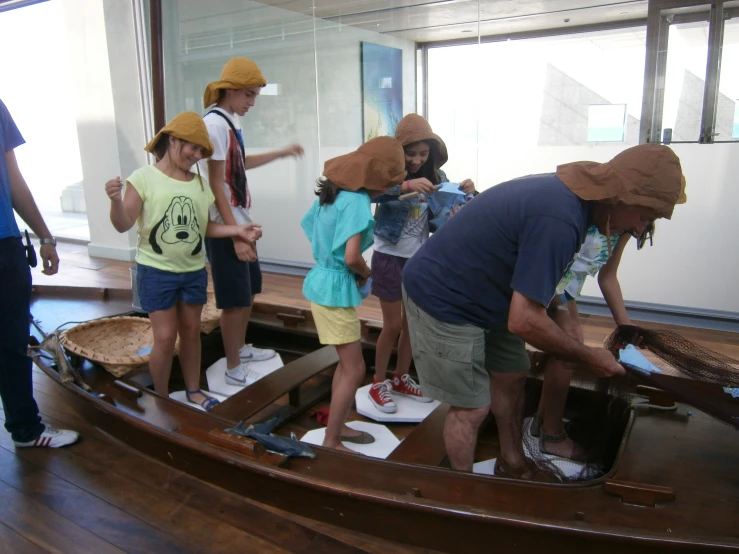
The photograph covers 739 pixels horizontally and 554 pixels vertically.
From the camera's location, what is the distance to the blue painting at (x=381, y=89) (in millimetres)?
4625

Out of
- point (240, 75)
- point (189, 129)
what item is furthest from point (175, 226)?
point (240, 75)

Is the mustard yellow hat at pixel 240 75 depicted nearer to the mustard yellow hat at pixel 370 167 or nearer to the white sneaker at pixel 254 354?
the mustard yellow hat at pixel 370 167

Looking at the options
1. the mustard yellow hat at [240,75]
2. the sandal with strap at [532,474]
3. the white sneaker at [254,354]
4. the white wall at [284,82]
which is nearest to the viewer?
the sandal with strap at [532,474]

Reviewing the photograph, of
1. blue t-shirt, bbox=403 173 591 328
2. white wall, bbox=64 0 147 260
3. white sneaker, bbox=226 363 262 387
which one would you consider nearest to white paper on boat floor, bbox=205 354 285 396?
white sneaker, bbox=226 363 262 387

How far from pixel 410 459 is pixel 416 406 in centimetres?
74

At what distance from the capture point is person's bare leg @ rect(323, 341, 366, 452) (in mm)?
2107

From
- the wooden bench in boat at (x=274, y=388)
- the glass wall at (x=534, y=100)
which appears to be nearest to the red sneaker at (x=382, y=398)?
the wooden bench in boat at (x=274, y=388)

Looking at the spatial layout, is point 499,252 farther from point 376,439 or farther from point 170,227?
point 170,227

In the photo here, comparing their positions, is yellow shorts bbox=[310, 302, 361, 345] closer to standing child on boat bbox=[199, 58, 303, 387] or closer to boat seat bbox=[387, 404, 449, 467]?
boat seat bbox=[387, 404, 449, 467]

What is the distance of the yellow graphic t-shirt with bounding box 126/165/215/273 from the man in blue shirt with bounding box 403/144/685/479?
40.5 inches

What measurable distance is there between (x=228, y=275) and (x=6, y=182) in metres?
0.94

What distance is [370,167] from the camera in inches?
77.8

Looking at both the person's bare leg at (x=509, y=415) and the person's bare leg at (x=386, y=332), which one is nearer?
the person's bare leg at (x=509, y=415)

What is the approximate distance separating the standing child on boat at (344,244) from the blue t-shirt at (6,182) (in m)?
1.05
